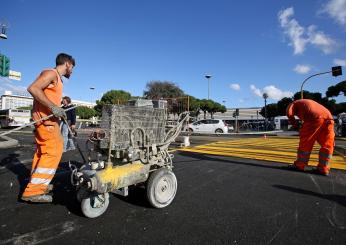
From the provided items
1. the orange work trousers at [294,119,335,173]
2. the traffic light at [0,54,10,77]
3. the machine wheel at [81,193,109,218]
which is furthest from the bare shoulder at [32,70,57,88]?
the traffic light at [0,54,10,77]

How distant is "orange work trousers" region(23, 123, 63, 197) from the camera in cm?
364

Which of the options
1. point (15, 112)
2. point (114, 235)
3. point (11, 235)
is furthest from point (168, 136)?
point (15, 112)

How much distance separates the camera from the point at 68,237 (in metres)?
2.66

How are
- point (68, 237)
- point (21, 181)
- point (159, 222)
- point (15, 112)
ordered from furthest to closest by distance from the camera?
1. point (15, 112)
2. point (21, 181)
3. point (159, 222)
4. point (68, 237)

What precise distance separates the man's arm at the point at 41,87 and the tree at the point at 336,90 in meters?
46.1

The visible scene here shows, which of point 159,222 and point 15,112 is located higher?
point 15,112

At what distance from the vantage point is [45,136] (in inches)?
145

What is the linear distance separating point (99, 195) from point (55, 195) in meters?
1.31

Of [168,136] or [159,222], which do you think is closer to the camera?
[159,222]

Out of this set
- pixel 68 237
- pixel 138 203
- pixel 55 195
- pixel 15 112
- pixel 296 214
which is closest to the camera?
pixel 68 237

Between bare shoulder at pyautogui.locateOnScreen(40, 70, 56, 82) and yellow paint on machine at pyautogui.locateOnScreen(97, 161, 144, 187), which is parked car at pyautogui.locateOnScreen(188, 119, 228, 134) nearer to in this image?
bare shoulder at pyautogui.locateOnScreen(40, 70, 56, 82)

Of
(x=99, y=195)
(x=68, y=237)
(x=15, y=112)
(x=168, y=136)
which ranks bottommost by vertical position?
(x=68, y=237)

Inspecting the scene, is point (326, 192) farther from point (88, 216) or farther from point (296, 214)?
point (88, 216)

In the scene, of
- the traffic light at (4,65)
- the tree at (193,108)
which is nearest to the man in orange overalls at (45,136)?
the tree at (193,108)
